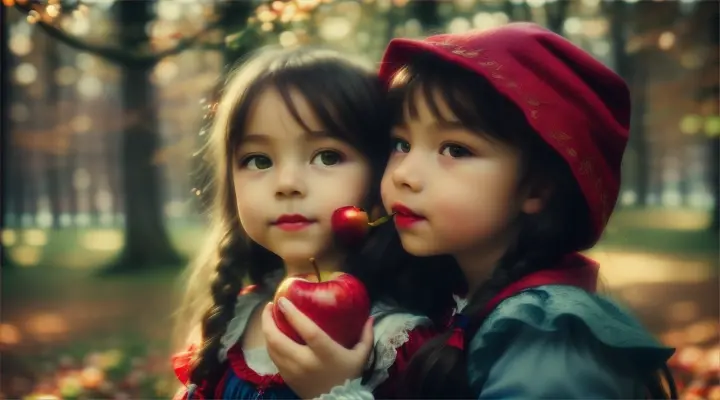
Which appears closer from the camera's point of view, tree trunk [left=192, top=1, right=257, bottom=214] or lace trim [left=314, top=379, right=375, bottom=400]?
lace trim [left=314, top=379, right=375, bottom=400]

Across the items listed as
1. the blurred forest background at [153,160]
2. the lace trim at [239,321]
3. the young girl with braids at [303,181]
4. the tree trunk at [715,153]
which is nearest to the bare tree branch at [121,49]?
the blurred forest background at [153,160]

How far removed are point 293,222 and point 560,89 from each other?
15.2 inches

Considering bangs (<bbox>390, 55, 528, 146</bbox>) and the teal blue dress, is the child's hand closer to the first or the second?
the teal blue dress

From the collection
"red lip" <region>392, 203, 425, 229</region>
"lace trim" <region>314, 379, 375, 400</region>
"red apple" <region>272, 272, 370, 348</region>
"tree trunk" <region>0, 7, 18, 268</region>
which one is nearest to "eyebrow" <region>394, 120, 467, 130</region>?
"red lip" <region>392, 203, 425, 229</region>

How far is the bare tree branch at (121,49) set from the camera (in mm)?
1271

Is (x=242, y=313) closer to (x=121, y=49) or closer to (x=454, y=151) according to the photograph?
(x=454, y=151)

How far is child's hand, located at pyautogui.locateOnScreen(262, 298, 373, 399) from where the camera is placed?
90 centimetres

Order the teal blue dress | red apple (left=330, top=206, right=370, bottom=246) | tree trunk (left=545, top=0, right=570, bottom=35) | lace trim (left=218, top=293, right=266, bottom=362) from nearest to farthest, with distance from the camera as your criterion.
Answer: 1. the teal blue dress
2. red apple (left=330, top=206, right=370, bottom=246)
3. lace trim (left=218, top=293, right=266, bottom=362)
4. tree trunk (left=545, top=0, right=570, bottom=35)

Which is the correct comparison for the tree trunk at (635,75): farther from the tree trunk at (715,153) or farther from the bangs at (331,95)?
the bangs at (331,95)

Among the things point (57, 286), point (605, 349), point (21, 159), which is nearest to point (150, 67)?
point (21, 159)

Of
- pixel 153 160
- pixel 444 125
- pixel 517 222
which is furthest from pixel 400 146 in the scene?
pixel 153 160

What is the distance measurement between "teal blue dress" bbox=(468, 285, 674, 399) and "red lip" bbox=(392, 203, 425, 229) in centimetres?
15

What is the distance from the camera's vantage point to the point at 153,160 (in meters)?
1.34

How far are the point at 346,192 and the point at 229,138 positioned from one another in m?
0.19
